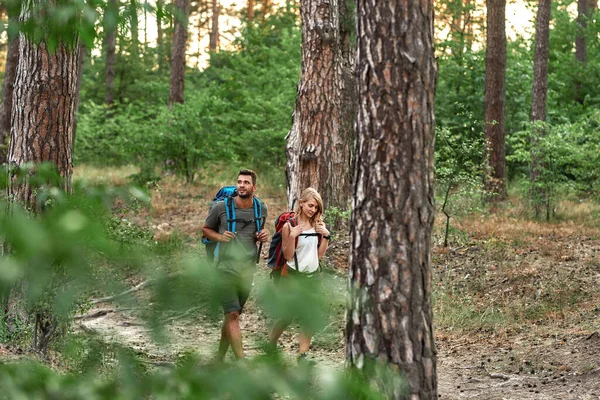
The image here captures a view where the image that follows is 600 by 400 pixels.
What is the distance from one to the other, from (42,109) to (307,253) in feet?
10.2

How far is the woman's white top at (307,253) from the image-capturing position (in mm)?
7906

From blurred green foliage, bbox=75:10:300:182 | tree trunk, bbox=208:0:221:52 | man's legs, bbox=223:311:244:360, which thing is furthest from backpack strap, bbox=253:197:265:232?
tree trunk, bbox=208:0:221:52

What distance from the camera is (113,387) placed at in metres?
1.22

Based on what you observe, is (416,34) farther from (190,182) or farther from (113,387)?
(190,182)

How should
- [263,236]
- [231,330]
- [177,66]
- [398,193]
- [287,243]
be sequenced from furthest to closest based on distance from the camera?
[177,66] → [287,243] → [263,236] → [398,193] → [231,330]

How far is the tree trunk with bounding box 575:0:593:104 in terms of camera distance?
26327mm

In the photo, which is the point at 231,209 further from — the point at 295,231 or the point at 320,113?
the point at 320,113

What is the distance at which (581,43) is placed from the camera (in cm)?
2798

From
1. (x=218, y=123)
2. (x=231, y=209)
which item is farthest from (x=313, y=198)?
(x=218, y=123)

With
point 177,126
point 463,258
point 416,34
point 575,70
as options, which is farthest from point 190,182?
point 416,34

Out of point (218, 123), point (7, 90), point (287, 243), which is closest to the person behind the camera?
point (287, 243)

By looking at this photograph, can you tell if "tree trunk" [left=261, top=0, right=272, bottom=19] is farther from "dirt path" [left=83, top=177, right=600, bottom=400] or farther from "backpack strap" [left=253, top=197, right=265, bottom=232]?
"backpack strap" [left=253, top=197, right=265, bottom=232]

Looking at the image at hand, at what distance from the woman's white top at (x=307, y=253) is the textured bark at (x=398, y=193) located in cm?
278

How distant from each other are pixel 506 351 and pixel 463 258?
4051 mm
